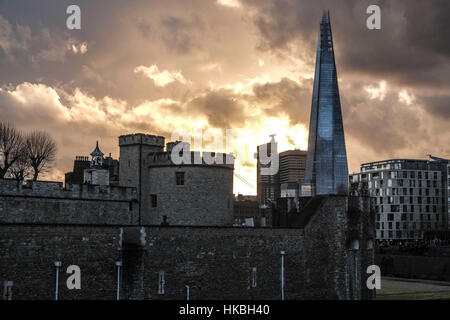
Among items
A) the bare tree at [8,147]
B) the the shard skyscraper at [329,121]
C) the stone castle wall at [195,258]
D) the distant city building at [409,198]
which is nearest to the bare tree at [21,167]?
the bare tree at [8,147]

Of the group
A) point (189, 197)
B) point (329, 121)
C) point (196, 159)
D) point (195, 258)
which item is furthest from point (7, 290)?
point (329, 121)

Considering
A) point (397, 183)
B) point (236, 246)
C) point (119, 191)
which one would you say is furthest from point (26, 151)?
point (397, 183)

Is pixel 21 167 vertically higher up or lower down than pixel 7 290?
higher up

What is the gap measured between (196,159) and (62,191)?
1262 centimetres

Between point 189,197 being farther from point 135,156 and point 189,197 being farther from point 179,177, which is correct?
point 135,156

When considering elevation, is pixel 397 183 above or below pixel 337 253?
above

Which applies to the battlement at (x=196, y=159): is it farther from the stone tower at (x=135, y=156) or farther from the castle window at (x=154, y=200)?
the castle window at (x=154, y=200)

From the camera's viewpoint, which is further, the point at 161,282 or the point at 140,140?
the point at 140,140

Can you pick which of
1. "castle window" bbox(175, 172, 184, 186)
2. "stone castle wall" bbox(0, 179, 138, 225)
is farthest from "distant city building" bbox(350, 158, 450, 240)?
"stone castle wall" bbox(0, 179, 138, 225)

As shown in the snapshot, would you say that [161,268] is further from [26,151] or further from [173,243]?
[26,151]

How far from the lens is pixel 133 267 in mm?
35188

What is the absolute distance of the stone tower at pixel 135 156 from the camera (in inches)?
2119

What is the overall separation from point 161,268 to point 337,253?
1407 centimetres

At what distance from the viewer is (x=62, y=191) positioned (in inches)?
1724
